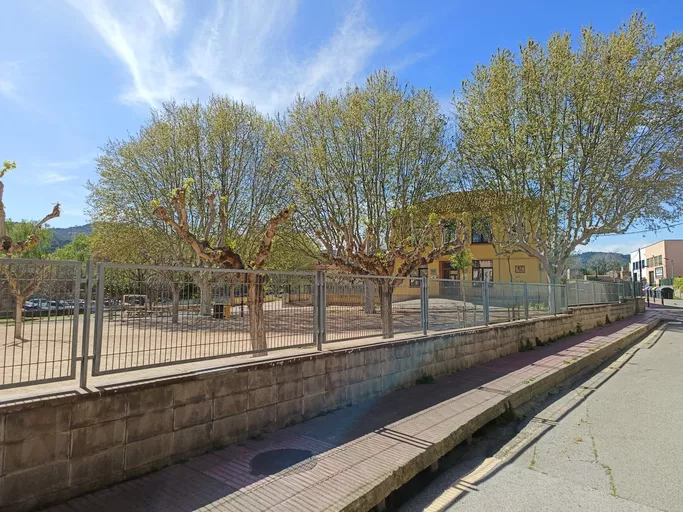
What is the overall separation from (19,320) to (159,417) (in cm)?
149

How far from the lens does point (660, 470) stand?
4738 mm

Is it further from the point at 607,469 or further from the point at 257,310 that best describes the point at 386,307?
the point at 607,469

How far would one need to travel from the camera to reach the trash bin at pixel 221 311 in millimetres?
5309

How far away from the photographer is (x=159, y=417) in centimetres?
402

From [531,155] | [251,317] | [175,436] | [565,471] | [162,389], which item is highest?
[531,155]

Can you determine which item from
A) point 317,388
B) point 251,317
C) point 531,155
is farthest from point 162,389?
point 531,155

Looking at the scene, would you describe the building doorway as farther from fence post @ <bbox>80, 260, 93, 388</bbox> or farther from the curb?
fence post @ <bbox>80, 260, 93, 388</bbox>

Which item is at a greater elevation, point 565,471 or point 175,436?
point 175,436

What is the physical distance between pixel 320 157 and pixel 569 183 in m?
12.3

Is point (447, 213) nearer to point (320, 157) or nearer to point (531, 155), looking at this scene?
point (531, 155)

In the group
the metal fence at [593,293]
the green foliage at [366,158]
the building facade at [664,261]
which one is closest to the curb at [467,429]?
the metal fence at [593,293]

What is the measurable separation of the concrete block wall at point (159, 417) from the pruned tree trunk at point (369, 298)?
670 mm

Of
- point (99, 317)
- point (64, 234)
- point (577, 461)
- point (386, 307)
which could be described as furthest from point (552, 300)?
point (64, 234)

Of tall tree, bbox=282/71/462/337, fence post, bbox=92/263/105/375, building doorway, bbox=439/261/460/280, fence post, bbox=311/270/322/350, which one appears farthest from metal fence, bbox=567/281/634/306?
fence post, bbox=92/263/105/375
